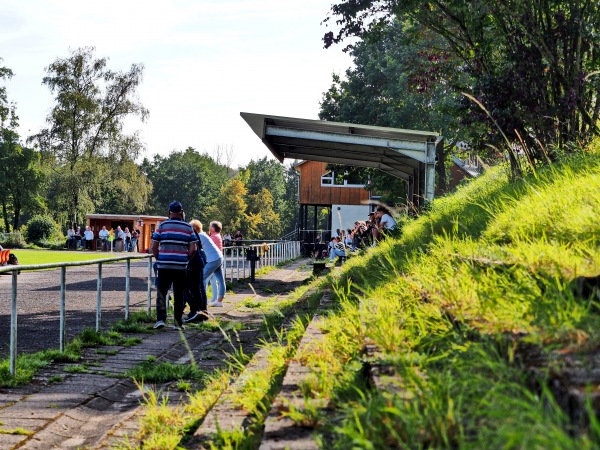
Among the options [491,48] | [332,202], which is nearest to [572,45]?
[491,48]

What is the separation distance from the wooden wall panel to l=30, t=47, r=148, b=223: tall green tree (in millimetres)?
12686

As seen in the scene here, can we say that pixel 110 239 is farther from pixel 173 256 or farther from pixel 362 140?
pixel 173 256

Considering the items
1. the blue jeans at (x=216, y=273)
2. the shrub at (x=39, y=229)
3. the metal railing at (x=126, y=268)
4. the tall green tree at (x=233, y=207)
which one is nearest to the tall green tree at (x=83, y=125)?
the shrub at (x=39, y=229)

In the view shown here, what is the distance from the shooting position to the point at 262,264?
1196 inches

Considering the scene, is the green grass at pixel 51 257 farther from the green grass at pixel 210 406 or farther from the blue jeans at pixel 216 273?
the green grass at pixel 210 406

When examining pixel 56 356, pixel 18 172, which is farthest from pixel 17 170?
pixel 56 356

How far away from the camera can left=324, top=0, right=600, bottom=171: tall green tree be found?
10.9m

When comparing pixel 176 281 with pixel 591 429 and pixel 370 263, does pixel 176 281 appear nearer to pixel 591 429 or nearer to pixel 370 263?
pixel 370 263

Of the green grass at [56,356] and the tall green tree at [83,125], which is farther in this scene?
the tall green tree at [83,125]

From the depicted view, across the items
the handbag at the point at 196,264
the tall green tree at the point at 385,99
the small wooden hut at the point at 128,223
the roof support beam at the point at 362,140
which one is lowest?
the handbag at the point at 196,264

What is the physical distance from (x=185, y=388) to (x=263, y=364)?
1.76 meters

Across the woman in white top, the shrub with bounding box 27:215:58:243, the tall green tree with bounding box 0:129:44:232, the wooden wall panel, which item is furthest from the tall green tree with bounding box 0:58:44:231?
the woman in white top

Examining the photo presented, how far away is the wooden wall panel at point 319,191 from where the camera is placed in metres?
61.8

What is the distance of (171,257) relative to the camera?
36.9 feet
